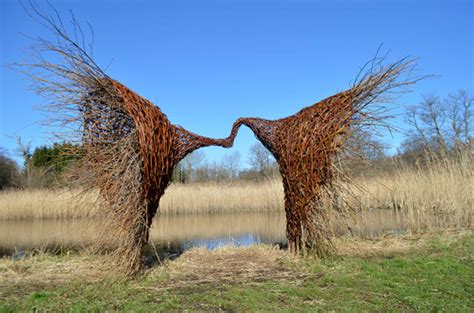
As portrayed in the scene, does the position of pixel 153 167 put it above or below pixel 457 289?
above

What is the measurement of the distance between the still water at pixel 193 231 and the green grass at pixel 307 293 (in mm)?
2886

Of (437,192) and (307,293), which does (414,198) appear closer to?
(437,192)

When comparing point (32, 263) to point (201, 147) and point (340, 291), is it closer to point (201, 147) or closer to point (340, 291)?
point (201, 147)

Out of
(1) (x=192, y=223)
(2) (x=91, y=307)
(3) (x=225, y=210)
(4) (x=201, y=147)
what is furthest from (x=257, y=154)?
(2) (x=91, y=307)

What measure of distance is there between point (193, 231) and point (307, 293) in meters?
8.82

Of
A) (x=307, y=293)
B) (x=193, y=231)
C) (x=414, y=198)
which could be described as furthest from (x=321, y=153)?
(x=193, y=231)

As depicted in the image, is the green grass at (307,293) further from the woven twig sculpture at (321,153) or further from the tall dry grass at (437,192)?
the tall dry grass at (437,192)

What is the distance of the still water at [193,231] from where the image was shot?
9.45m

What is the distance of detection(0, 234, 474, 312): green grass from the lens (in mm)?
3598

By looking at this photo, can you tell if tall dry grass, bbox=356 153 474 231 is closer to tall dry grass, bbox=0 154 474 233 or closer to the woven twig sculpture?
tall dry grass, bbox=0 154 474 233

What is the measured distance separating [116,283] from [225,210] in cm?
1265

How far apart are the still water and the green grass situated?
114 inches

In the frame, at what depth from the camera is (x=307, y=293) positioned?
4.00m

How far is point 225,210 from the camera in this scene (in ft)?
56.1
